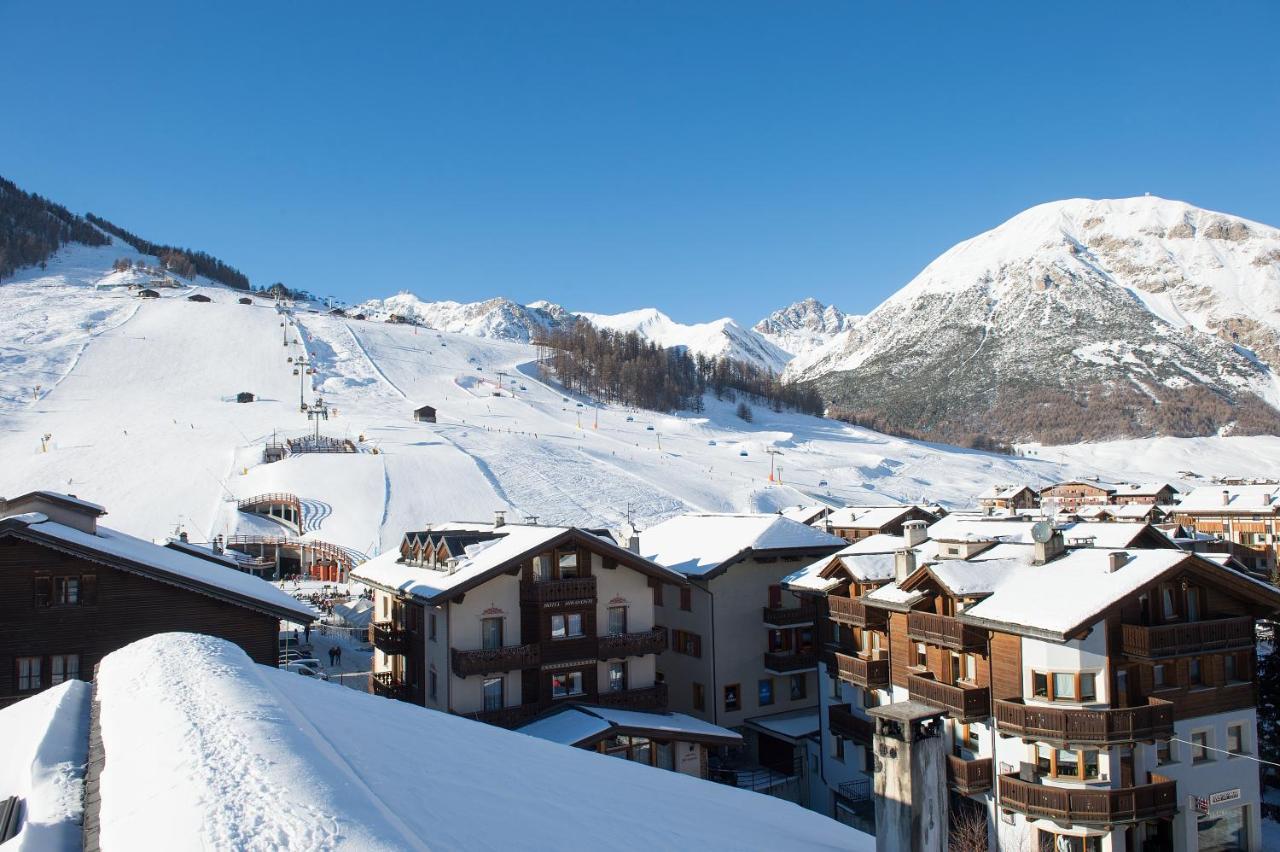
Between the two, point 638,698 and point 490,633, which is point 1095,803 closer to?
point 638,698

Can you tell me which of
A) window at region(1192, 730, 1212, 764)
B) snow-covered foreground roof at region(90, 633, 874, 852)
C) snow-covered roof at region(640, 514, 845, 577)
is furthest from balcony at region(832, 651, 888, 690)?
snow-covered foreground roof at region(90, 633, 874, 852)

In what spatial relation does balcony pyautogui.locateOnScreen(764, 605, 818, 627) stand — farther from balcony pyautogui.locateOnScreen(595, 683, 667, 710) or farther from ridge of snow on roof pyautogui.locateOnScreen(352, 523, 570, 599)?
ridge of snow on roof pyautogui.locateOnScreen(352, 523, 570, 599)

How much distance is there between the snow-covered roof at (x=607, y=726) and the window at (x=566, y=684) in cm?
64

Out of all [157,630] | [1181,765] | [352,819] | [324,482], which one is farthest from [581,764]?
[324,482]

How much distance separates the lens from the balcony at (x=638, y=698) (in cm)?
2644

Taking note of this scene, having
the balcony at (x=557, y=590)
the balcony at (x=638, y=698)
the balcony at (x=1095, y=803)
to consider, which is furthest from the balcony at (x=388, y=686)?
the balcony at (x=1095, y=803)

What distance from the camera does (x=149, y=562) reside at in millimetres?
19875

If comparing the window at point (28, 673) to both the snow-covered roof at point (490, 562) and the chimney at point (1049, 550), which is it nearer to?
the snow-covered roof at point (490, 562)

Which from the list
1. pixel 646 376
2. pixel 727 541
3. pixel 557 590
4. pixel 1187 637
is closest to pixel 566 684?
pixel 557 590

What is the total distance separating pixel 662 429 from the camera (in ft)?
432

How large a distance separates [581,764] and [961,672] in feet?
59.1

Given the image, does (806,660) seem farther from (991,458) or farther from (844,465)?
(991,458)

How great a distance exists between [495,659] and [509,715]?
1638 mm

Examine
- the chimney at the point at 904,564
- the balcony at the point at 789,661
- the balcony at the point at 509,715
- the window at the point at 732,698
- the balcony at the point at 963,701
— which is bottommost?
the window at the point at 732,698
